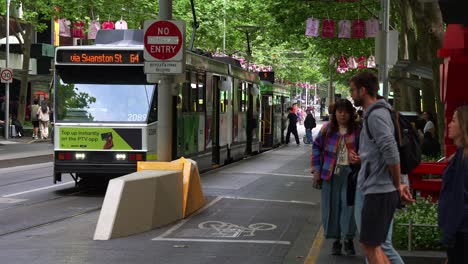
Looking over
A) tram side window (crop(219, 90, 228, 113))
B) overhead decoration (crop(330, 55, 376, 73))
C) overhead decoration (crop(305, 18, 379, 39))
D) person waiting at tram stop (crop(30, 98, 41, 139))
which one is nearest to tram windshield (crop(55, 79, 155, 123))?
tram side window (crop(219, 90, 228, 113))

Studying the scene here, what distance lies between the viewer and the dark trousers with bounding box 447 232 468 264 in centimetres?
522

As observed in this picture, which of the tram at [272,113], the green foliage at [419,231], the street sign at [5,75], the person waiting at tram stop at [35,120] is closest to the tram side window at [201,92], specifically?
the green foliage at [419,231]

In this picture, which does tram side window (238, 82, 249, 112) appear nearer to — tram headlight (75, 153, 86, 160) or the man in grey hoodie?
tram headlight (75, 153, 86, 160)

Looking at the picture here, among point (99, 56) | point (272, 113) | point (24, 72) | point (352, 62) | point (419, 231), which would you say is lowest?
point (419, 231)

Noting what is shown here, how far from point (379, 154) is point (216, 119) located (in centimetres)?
1463

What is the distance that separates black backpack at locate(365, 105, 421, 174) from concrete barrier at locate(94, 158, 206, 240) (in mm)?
4486

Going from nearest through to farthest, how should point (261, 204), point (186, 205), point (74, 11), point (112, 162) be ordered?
point (186, 205), point (261, 204), point (112, 162), point (74, 11)

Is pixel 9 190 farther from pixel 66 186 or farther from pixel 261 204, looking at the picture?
pixel 261 204

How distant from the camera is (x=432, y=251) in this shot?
829 cm

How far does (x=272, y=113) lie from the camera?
33.6m

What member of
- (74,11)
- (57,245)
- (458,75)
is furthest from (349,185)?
(74,11)

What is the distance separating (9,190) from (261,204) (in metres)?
5.62

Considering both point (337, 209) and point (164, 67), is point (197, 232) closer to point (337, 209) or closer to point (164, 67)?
point (337, 209)

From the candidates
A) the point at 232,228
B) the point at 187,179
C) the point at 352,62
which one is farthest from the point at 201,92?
the point at 352,62
